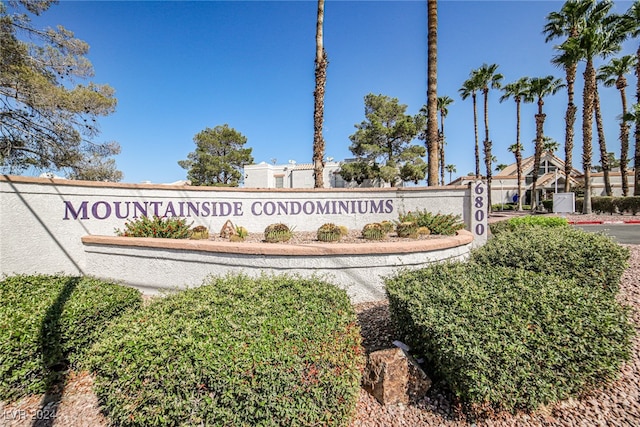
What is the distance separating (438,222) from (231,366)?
6706 mm

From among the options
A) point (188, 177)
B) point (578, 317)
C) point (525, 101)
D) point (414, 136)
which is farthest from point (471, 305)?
point (188, 177)

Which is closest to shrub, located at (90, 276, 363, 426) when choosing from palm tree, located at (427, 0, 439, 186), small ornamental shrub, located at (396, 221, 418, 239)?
small ornamental shrub, located at (396, 221, 418, 239)

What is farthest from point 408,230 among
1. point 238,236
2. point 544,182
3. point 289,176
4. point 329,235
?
point 544,182

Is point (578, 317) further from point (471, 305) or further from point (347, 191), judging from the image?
point (347, 191)

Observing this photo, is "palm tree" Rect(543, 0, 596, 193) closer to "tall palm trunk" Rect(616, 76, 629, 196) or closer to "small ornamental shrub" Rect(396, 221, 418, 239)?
"tall palm trunk" Rect(616, 76, 629, 196)

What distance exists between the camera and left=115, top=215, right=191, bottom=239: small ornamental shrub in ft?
20.8

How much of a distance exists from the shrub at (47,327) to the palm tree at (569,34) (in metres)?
29.2

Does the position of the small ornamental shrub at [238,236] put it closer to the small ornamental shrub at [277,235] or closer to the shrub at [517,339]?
the small ornamental shrub at [277,235]

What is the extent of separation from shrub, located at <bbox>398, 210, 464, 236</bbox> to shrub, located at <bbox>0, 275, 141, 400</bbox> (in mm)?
6359

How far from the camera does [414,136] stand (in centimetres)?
2989

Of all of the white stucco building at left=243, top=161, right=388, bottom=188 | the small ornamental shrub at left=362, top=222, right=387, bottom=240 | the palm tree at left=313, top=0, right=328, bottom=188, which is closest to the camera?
the small ornamental shrub at left=362, top=222, right=387, bottom=240

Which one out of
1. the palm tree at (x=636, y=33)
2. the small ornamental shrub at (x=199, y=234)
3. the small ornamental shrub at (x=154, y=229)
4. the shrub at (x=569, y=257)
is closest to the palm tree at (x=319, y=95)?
the small ornamental shrub at (x=199, y=234)

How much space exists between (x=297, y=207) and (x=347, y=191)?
160 cm

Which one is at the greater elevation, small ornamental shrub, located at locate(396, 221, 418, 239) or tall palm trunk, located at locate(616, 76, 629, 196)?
tall palm trunk, located at locate(616, 76, 629, 196)
